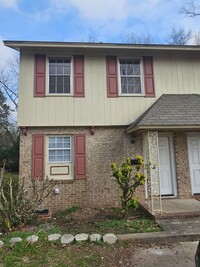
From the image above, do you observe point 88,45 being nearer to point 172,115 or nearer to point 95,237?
point 172,115

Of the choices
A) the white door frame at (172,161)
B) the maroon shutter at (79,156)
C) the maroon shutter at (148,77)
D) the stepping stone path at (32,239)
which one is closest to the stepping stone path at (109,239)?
the stepping stone path at (32,239)

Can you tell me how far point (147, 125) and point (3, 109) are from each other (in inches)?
861

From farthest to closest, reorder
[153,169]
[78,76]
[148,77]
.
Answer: [148,77] < [78,76] < [153,169]

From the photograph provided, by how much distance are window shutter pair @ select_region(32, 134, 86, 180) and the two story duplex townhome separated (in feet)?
0.11

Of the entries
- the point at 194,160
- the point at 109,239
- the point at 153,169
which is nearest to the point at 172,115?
the point at 153,169

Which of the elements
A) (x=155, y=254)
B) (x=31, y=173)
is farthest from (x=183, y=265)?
(x=31, y=173)

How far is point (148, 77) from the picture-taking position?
29.1 feet

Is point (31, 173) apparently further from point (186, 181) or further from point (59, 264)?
point (186, 181)

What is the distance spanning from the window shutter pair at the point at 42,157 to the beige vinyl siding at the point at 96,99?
603mm

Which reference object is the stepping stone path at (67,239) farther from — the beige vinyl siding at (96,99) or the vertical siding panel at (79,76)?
the vertical siding panel at (79,76)

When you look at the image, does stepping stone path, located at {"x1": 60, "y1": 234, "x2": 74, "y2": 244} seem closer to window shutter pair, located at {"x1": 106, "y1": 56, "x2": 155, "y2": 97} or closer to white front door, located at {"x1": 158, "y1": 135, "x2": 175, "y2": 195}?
white front door, located at {"x1": 158, "y1": 135, "x2": 175, "y2": 195}

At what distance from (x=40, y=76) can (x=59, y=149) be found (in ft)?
9.05

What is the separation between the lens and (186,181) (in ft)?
27.2

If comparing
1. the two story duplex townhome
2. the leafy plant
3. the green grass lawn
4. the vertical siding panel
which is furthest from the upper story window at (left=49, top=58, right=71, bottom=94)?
the green grass lawn
